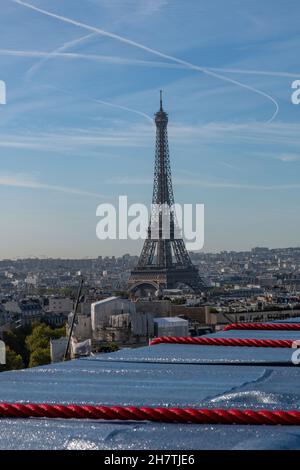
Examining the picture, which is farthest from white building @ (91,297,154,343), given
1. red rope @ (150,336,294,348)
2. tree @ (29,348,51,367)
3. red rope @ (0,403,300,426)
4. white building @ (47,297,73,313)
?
white building @ (47,297,73,313)

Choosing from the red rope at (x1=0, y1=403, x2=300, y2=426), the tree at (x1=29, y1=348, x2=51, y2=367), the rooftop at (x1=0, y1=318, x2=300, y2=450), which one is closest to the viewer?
the rooftop at (x1=0, y1=318, x2=300, y2=450)

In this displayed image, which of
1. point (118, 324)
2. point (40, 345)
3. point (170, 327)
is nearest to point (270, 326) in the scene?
point (170, 327)

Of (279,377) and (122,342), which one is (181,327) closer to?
(122,342)

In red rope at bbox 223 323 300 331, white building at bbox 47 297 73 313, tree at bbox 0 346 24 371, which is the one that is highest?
red rope at bbox 223 323 300 331

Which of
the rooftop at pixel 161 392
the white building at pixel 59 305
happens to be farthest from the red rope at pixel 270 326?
the white building at pixel 59 305

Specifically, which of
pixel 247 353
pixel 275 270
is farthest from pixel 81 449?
pixel 275 270

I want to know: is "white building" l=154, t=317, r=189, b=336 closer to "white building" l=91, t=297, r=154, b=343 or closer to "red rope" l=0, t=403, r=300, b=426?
"white building" l=91, t=297, r=154, b=343

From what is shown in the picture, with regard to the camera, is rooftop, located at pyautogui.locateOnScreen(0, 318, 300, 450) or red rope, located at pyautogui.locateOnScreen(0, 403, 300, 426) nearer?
rooftop, located at pyautogui.locateOnScreen(0, 318, 300, 450)

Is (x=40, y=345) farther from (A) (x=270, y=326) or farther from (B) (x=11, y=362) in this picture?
(A) (x=270, y=326)
